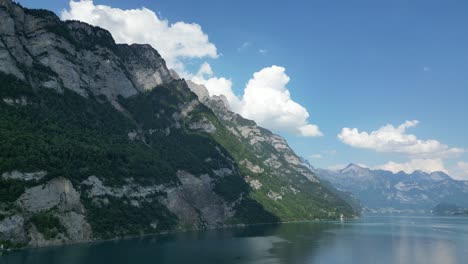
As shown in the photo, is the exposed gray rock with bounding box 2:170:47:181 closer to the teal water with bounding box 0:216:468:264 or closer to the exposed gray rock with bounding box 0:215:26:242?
the exposed gray rock with bounding box 0:215:26:242

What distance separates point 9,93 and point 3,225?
88395mm

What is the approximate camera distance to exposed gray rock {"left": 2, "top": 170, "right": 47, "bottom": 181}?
478ft

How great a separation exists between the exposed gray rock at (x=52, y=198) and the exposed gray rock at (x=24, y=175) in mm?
3998

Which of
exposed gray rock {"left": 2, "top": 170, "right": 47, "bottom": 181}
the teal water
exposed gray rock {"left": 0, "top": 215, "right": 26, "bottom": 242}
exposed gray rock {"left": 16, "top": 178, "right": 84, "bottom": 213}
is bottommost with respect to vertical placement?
the teal water

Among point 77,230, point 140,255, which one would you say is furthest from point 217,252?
point 77,230

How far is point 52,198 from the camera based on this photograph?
151875 millimetres

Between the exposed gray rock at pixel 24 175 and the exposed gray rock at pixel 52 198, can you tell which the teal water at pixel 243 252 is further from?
the exposed gray rock at pixel 24 175

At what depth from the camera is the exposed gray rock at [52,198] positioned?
14400cm

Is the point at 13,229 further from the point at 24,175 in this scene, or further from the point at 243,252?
the point at 243,252

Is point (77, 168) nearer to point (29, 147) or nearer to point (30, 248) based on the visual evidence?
point (29, 147)

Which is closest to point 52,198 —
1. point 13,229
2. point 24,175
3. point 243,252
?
point 24,175

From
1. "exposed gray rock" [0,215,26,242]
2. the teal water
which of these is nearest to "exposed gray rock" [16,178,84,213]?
"exposed gray rock" [0,215,26,242]

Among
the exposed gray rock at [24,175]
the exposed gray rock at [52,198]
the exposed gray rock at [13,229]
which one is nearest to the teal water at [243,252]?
the exposed gray rock at [13,229]

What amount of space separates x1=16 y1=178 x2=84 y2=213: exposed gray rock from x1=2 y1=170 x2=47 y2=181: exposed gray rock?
13.1 feet
